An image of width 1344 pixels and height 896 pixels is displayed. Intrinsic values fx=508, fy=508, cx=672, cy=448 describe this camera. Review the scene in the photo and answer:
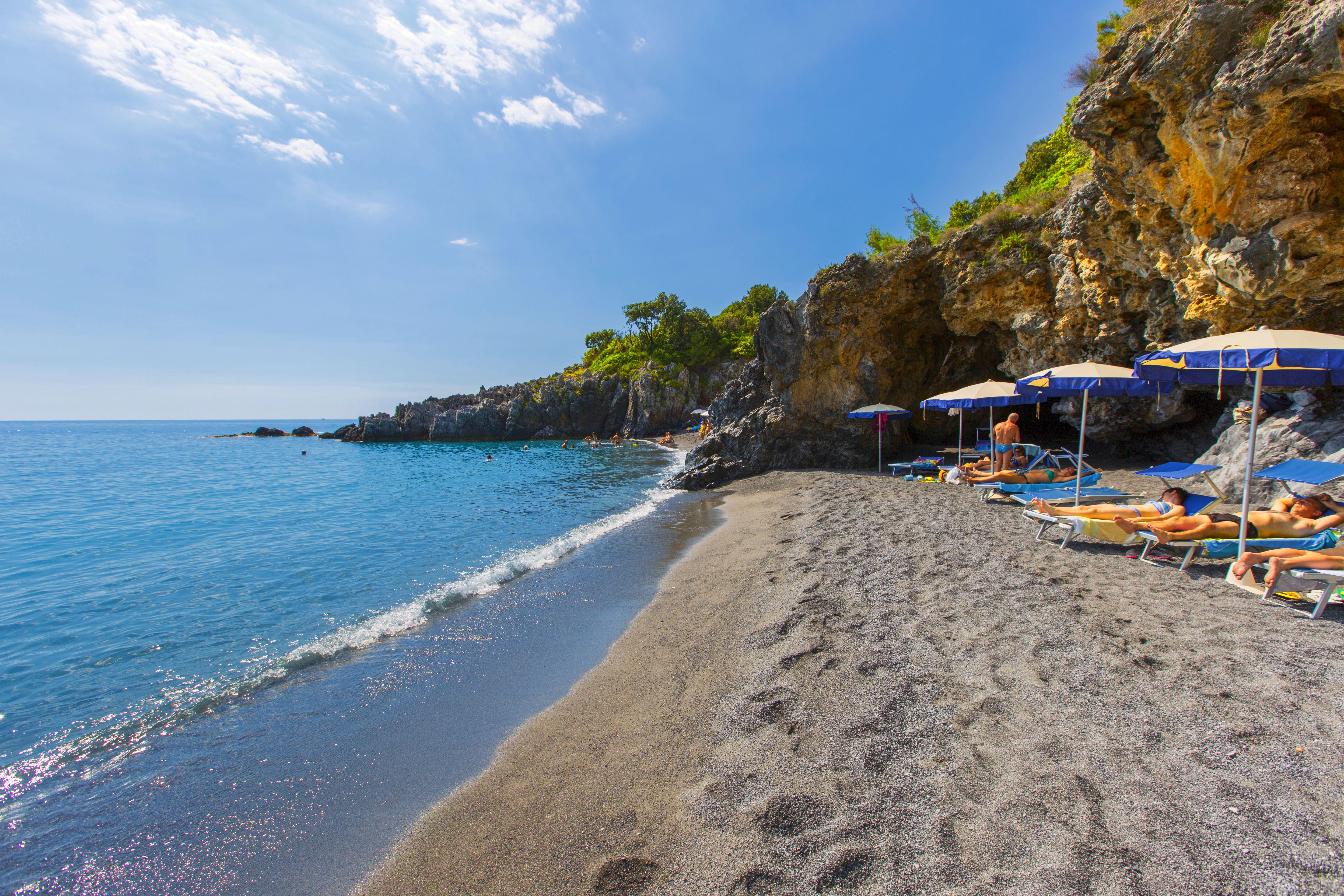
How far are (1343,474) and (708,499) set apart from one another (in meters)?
13.5

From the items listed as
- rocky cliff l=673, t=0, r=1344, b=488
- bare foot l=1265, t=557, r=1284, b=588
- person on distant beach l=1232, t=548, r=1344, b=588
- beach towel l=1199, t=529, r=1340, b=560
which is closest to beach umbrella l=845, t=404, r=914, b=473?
rocky cliff l=673, t=0, r=1344, b=488

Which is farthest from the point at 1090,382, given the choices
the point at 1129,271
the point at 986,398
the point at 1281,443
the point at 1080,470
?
the point at 1129,271

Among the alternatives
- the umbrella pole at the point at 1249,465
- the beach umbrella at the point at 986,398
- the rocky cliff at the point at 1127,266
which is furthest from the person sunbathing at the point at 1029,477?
the umbrella pole at the point at 1249,465

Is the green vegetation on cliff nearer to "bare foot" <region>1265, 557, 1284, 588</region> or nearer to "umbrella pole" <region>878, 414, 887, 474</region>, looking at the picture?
"umbrella pole" <region>878, 414, 887, 474</region>

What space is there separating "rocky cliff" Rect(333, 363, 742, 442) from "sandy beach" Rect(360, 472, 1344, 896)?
157 ft

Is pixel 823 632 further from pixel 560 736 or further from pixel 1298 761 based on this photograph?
pixel 1298 761

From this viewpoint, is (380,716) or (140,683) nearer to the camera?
(380,716)

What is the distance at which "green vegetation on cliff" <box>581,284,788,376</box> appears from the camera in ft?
185

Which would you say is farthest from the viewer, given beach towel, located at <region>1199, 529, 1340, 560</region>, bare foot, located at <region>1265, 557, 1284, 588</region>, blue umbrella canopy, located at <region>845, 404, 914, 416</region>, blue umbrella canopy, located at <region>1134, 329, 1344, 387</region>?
blue umbrella canopy, located at <region>845, 404, 914, 416</region>

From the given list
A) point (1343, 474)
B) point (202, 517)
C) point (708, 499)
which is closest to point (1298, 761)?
point (1343, 474)

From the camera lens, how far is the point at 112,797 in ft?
13.3

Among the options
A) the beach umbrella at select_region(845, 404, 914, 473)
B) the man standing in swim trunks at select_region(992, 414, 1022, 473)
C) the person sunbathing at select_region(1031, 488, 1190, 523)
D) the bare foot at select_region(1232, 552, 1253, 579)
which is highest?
the beach umbrella at select_region(845, 404, 914, 473)

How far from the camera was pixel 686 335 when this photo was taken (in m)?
57.3

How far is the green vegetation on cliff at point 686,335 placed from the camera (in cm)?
5647
